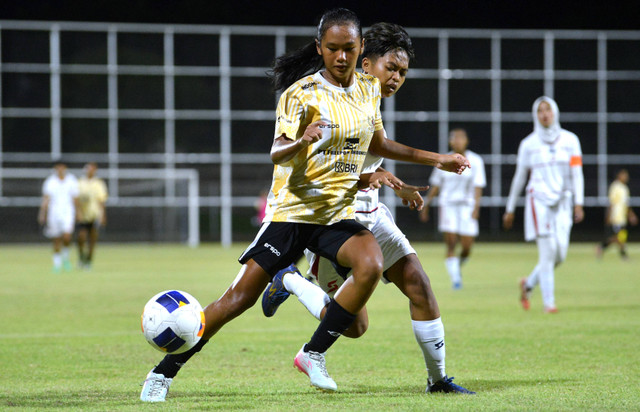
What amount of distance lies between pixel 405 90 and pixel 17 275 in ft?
69.4

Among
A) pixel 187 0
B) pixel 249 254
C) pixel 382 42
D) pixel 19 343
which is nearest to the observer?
pixel 249 254

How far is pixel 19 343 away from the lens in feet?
26.1

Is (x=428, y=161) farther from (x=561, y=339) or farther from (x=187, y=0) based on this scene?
(x=187, y=0)

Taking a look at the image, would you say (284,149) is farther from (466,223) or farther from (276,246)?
(466,223)

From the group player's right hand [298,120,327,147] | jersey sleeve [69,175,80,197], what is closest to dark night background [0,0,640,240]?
jersey sleeve [69,175,80,197]

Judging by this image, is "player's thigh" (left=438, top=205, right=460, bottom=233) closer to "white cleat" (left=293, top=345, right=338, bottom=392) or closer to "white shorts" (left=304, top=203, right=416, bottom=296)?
"white shorts" (left=304, top=203, right=416, bottom=296)

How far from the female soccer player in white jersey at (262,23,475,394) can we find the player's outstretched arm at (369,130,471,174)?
19cm

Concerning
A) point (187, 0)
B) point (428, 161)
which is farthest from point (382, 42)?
point (187, 0)

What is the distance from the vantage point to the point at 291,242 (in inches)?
203

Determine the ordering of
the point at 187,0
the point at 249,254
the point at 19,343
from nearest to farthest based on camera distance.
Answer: the point at 249,254 → the point at 19,343 → the point at 187,0

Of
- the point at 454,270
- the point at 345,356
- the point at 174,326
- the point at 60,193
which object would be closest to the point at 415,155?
the point at 174,326

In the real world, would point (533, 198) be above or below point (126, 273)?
above

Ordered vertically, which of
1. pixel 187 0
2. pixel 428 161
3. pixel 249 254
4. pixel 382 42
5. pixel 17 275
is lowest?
pixel 17 275

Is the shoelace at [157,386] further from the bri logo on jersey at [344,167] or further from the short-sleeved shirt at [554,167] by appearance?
the short-sleeved shirt at [554,167]
